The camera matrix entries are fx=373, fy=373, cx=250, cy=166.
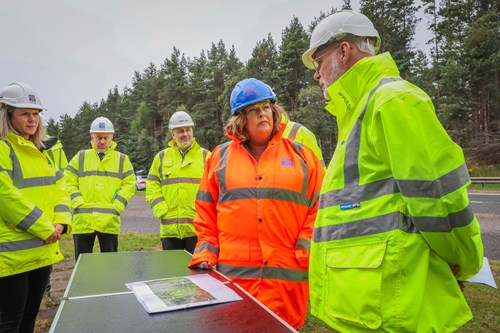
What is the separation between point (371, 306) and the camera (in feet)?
5.30

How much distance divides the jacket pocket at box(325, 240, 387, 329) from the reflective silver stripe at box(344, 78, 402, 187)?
0.31 meters

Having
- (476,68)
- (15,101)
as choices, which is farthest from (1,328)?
(476,68)

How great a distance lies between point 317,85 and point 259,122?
35.5 m

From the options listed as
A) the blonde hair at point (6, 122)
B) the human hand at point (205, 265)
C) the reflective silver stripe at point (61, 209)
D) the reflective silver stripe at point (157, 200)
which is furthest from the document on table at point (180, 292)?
the reflective silver stripe at point (157, 200)

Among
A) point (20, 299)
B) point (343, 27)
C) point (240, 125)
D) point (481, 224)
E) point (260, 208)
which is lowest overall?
point (481, 224)

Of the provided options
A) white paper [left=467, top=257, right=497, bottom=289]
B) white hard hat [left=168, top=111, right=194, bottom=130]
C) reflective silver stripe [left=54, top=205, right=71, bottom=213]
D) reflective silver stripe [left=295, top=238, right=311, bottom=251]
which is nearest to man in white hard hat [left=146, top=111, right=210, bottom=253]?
white hard hat [left=168, top=111, right=194, bottom=130]

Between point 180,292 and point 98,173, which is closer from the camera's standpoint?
point 180,292

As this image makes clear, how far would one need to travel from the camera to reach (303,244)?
252 centimetres

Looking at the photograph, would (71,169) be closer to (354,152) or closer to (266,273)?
(266,273)

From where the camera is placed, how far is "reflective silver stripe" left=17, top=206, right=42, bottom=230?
308 centimetres

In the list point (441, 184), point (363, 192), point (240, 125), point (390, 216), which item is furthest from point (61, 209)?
point (441, 184)

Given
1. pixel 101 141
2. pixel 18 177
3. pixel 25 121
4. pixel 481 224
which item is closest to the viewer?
pixel 18 177

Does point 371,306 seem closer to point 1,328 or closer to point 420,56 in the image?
point 1,328

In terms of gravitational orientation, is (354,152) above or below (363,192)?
above
